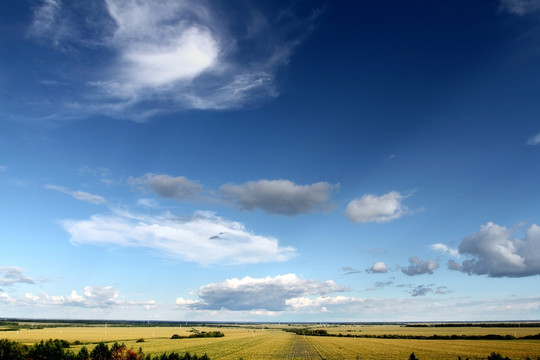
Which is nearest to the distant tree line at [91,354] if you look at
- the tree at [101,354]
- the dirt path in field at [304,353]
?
the tree at [101,354]

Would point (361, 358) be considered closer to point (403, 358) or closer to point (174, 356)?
point (403, 358)

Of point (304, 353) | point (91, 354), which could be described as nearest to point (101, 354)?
point (91, 354)

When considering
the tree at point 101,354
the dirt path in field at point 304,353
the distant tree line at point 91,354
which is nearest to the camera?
the distant tree line at point 91,354

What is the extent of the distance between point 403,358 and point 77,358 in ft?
216

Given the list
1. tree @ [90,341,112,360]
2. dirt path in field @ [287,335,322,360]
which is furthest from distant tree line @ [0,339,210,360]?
dirt path in field @ [287,335,322,360]

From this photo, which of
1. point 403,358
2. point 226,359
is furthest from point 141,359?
point 403,358

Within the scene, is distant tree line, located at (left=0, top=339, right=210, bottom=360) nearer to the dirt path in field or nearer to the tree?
the tree

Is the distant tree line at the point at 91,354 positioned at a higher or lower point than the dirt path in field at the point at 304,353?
higher

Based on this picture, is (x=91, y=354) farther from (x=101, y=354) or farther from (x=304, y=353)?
(x=304, y=353)

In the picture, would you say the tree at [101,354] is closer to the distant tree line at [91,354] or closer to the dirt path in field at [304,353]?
the distant tree line at [91,354]

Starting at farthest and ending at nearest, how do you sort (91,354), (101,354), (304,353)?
(304,353) → (91,354) → (101,354)

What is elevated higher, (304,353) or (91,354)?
(91,354)

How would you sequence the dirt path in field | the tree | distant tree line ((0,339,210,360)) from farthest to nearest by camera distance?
the dirt path in field < the tree < distant tree line ((0,339,210,360))

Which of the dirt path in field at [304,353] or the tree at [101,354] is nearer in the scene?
the tree at [101,354]
